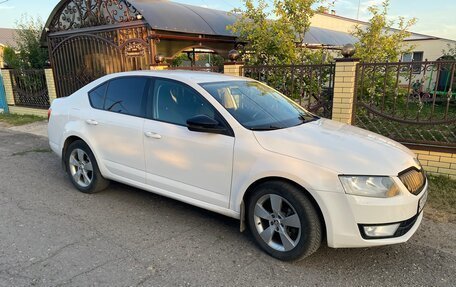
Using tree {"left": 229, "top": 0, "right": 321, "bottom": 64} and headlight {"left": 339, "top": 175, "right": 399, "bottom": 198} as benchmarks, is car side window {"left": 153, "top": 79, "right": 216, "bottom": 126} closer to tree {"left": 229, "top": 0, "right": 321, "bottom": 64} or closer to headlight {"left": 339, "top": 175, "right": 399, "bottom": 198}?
headlight {"left": 339, "top": 175, "right": 399, "bottom": 198}

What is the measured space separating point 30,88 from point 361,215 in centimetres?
1217

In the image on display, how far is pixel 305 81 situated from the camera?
261 inches

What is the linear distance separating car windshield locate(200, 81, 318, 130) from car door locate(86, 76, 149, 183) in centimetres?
91

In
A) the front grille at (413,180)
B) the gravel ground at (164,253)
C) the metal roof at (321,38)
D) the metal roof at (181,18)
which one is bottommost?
the gravel ground at (164,253)

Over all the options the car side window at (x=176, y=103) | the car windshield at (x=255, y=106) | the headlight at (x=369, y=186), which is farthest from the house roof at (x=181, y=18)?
the headlight at (x=369, y=186)

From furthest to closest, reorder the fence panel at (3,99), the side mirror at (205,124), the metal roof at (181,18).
Result: the fence panel at (3,99) → the metal roof at (181,18) → the side mirror at (205,124)

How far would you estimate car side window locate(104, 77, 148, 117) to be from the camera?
3896 mm

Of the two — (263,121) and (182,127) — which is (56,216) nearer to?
(182,127)

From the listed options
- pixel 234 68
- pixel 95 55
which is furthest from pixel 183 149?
pixel 95 55

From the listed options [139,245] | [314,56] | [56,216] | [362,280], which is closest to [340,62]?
[314,56]

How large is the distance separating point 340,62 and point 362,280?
3.86 m

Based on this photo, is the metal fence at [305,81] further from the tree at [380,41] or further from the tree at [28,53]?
the tree at [28,53]

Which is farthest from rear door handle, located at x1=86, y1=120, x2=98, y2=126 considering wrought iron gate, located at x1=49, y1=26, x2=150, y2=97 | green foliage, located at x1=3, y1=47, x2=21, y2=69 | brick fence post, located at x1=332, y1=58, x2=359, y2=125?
green foliage, located at x1=3, y1=47, x2=21, y2=69

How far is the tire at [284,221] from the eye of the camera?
277 centimetres
